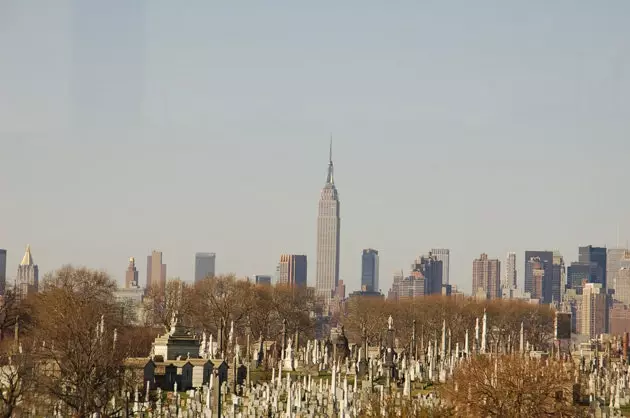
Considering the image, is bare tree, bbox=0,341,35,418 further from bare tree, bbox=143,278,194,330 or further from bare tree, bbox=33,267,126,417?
bare tree, bbox=143,278,194,330

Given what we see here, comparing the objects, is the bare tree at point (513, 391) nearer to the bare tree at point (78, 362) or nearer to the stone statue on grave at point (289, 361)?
the bare tree at point (78, 362)

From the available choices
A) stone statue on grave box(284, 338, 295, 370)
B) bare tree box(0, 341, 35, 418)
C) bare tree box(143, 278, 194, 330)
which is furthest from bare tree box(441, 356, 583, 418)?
bare tree box(143, 278, 194, 330)

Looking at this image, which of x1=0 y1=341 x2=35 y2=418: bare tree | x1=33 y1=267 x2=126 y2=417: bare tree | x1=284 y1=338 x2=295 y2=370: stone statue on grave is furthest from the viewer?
x1=284 y1=338 x2=295 y2=370: stone statue on grave

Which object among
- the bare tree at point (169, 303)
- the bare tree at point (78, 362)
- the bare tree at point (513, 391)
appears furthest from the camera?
the bare tree at point (169, 303)

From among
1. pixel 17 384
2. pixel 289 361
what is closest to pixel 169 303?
pixel 289 361

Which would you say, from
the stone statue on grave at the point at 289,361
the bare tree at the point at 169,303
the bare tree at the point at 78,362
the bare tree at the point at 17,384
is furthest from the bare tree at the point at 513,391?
the bare tree at the point at 169,303

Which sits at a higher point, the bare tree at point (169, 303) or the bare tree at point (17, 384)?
the bare tree at point (169, 303)

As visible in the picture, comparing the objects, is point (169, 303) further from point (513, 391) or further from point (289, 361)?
point (513, 391)

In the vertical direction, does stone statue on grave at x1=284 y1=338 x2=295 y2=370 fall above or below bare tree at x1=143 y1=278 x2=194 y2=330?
below

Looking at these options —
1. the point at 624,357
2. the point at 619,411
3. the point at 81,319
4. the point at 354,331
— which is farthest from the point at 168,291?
the point at 619,411

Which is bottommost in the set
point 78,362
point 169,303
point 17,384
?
point 17,384

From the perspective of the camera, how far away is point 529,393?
196 ft

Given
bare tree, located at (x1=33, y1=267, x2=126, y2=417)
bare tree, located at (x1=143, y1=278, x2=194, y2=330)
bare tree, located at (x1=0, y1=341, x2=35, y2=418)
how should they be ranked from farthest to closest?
1. bare tree, located at (x1=143, y1=278, x2=194, y2=330)
2. bare tree, located at (x1=33, y1=267, x2=126, y2=417)
3. bare tree, located at (x1=0, y1=341, x2=35, y2=418)

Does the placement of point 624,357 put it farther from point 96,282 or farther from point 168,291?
point 168,291
